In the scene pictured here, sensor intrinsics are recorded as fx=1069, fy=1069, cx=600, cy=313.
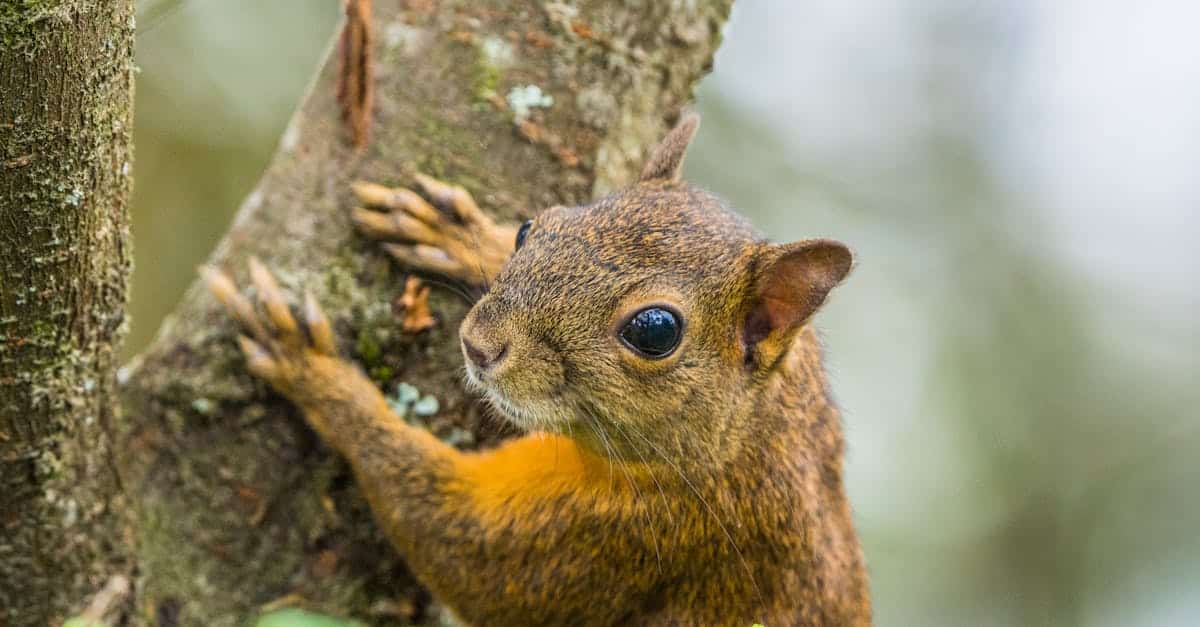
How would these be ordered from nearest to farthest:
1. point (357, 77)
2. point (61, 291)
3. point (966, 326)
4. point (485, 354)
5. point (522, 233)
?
point (61, 291) < point (485, 354) < point (522, 233) < point (357, 77) < point (966, 326)

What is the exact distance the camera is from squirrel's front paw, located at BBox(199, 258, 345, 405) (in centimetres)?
360

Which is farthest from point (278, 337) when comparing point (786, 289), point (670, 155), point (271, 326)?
point (786, 289)

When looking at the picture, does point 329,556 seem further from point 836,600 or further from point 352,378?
point 836,600

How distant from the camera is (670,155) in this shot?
3662 mm

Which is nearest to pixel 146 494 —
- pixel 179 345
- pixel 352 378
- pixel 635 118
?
pixel 179 345

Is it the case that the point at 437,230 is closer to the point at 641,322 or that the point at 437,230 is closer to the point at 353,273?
the point at 353,273

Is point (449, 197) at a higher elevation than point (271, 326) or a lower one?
higher

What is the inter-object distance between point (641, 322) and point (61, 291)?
1524mm

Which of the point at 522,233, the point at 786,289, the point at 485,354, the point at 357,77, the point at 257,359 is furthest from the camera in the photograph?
the point at 357,77

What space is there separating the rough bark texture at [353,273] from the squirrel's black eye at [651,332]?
2.66 ft

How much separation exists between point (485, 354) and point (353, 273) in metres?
0.85

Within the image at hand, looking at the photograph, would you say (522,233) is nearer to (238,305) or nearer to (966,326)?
(238,305)

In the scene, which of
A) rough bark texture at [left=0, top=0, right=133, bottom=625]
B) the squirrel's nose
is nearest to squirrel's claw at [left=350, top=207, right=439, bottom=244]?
the squirrel's nose

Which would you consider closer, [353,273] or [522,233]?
[522,233]
